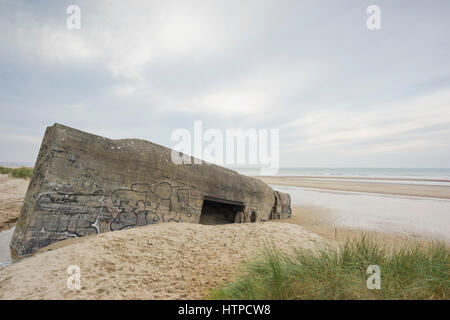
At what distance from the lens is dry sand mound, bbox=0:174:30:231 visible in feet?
20.2

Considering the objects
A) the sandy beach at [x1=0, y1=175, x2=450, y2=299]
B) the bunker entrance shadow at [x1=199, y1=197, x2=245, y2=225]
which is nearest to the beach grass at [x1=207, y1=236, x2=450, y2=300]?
the sandy beach at [x1=0, y1=175, x2=450, y2=299]

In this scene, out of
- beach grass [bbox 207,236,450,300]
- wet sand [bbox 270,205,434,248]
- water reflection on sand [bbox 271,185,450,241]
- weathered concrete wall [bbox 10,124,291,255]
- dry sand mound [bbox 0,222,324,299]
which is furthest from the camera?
water reflection on sand [bbox 271,185,450,241]

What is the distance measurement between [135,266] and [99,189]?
2168 millimetres

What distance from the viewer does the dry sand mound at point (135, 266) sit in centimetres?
225

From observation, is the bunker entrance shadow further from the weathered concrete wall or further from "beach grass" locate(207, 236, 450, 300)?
"beach grass" locate(207, 236, 450, 300)

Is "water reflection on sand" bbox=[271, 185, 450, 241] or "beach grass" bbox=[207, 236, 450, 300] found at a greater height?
"beach grass" bbox=[207, 236, 450, 300]

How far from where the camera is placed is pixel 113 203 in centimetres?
448

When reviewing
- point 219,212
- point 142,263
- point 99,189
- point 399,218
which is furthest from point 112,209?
point 399,218

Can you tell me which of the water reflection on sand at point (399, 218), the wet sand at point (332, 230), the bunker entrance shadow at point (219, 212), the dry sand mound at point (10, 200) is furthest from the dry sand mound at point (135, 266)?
the water reflection on sand at point (399, 218)

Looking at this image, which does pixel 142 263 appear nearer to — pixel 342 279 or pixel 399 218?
pixel 342 279

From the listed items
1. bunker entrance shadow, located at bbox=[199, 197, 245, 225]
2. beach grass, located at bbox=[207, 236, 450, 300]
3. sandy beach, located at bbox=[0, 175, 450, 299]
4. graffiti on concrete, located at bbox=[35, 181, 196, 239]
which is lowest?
bunker entrance shadow, located at bbox=[199, 197, 245, 225]

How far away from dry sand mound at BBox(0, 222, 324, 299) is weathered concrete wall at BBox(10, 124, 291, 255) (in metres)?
0.52

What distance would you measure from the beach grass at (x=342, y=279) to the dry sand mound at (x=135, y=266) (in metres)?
0.51

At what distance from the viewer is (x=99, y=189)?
4.32 metres
